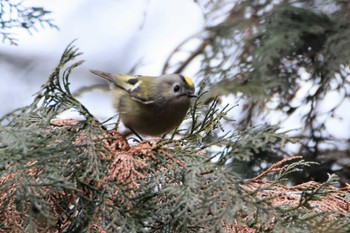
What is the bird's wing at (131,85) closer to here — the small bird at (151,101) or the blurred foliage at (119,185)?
the small bird at (151,101)

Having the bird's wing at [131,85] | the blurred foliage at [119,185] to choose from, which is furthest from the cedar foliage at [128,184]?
the bird's wing at [131,85]

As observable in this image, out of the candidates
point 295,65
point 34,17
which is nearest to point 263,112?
point 295,65

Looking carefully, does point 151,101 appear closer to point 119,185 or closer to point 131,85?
point 131,85

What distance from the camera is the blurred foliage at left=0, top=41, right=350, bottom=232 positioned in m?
1.77

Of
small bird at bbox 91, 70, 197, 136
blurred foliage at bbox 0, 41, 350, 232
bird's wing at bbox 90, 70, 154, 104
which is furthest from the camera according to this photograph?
bird's wing at bbox 90, 70, 154, 104

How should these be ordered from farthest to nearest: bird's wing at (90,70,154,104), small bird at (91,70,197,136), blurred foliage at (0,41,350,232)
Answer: bird's wing at (90,70,154,104) < small bird at (91,70,197,136) < blurred foliage at (0,41,350,232)

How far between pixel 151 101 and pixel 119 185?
1.28 meters

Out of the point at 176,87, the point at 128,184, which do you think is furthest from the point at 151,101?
the point at 128,184

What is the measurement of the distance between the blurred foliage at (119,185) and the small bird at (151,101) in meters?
0.88

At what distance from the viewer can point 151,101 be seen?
3.12m

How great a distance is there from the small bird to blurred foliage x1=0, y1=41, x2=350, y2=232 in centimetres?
88

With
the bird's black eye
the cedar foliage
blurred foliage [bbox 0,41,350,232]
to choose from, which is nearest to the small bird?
the bird's black eye

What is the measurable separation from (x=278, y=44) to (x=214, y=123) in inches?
67.2

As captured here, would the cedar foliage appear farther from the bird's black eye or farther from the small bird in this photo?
the bird's black eye
